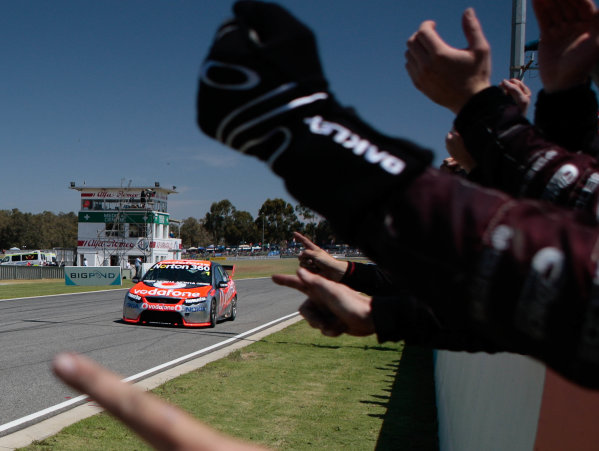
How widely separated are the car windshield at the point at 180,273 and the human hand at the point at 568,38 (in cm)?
1371

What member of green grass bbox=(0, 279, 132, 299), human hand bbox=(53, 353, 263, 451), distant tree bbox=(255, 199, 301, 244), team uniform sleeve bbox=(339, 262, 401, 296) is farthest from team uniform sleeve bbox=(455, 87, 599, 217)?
distant tree bbox=(255, 199, 301, 244)

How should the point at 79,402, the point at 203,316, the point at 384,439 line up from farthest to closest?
the point at 203,316, the point at 79,402, the point at 384,439

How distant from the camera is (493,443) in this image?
2416 mm

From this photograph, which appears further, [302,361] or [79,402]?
[302,361]

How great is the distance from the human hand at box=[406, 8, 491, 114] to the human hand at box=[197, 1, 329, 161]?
1.08 feet

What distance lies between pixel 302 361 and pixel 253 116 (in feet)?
29.7

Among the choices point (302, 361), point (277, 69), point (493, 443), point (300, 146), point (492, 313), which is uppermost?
point (277, 69)

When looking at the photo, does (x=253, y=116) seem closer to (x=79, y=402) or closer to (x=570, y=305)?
(x=570, y=305)

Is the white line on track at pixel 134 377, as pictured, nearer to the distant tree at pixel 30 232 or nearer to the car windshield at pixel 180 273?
the car windshield at pixel 180 273

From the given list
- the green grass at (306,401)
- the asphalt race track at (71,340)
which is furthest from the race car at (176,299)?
the green grass at (306,401)

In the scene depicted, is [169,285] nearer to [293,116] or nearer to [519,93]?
[519,93]

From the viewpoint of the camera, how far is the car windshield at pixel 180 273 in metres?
14.6

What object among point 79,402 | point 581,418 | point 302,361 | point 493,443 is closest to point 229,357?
point 302,361

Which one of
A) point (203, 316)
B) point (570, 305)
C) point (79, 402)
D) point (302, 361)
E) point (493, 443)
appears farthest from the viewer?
point (203, 316)
